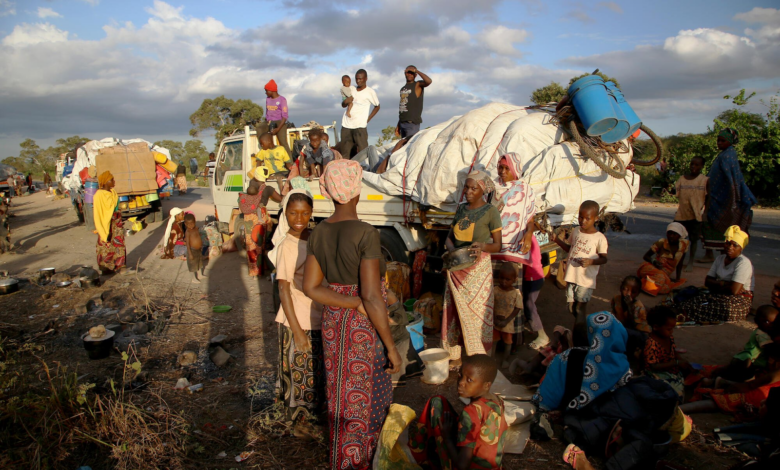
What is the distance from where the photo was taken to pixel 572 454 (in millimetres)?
2598

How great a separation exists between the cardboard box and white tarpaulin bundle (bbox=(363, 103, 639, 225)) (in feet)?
30.8

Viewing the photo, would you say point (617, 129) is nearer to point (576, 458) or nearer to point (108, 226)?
point (576, 458)

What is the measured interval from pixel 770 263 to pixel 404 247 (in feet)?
19.6

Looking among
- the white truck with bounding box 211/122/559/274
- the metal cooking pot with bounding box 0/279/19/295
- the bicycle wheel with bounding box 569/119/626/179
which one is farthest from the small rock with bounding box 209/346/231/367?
the metal cooking pot with bounding box 0/279/19/295

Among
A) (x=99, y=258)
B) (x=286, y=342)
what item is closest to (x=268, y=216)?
(x=99, y=258)

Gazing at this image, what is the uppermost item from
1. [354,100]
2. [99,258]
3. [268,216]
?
[354,100]

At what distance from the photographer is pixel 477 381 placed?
2.23 metres

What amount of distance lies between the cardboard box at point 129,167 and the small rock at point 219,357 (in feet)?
30.3

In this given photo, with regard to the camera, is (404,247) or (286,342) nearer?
(286,342)

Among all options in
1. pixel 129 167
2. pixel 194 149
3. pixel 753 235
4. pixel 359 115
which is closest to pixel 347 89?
pixel 359 115

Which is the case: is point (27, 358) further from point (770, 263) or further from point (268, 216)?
point (770, 263)

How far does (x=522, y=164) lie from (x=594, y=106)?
0.80m

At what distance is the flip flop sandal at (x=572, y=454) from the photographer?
257 centimetres

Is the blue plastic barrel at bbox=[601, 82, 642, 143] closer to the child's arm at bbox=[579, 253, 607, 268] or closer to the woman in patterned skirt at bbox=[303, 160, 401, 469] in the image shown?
the child's arm at bbox=[579, 253, 607, 268]
